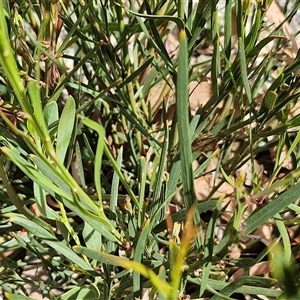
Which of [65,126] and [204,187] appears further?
[204,187]

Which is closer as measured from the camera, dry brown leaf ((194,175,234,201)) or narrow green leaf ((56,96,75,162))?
narrow green leaf ((56,96,75,162))

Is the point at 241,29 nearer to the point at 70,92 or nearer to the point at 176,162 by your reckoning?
the point at 176,162

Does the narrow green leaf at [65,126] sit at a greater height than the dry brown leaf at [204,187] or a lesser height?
greater

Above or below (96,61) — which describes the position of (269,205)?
below

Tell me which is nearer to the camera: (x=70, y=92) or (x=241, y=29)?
(x=241, y=29)

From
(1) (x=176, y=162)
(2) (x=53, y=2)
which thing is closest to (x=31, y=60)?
(2) (x=53, y=2)

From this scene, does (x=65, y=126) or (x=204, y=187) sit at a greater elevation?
(x=65, y=126)

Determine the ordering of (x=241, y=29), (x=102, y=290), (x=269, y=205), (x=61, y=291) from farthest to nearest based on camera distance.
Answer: (x=61, y=291), (x=102, y=290), (x=241, y=29), (x=269, y=205)

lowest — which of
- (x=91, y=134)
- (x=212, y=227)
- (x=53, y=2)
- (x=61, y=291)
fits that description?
(x=61, y=291)

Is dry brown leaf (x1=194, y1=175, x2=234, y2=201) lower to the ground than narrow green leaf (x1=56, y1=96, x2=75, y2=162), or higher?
lower

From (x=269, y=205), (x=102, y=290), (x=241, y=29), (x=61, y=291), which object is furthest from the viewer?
(x=61, y=291)

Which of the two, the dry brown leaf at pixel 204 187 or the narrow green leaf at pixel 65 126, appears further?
the dry brown leaf at pixel 204 187
